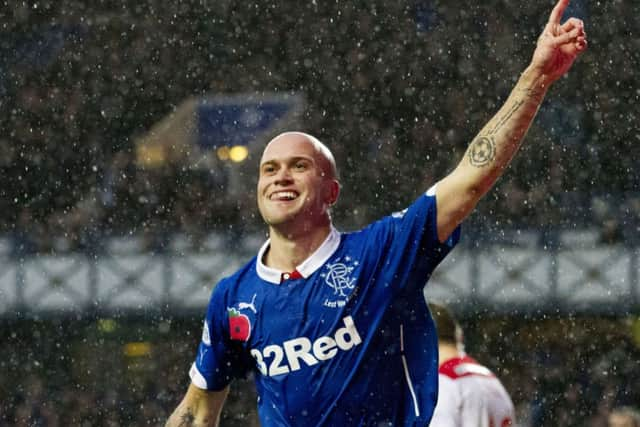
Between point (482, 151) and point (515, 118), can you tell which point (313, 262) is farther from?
point (515, 118)

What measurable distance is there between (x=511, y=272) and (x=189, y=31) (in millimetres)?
5626

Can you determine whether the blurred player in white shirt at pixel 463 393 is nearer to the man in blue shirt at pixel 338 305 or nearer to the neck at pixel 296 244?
the man in blue shirt at pixel 338 305

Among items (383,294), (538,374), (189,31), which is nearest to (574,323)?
(538,374)

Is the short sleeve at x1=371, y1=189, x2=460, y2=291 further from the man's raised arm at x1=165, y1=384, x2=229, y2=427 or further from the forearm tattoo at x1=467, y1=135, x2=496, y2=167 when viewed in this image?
the man's raised arm at x1=165, y1=384, x2=229, y2=427

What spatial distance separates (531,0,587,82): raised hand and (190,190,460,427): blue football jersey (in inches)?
18.8

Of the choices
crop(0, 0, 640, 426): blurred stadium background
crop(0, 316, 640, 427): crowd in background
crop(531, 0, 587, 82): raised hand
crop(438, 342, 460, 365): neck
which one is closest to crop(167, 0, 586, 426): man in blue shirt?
crop(531, 0, 587, 82): raised hand

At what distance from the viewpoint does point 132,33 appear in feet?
51.9

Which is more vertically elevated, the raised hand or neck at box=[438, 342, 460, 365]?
the raised hand

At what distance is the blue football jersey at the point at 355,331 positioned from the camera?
343cm

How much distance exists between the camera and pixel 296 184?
352 centimetres

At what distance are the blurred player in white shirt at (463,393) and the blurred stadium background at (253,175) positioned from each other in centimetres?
674

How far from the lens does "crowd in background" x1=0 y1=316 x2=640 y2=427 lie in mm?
11680


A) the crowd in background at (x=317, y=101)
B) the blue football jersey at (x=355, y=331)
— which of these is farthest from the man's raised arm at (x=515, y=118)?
the crowd in background at (x=317, y=101)

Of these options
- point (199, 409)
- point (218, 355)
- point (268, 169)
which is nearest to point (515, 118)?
point (268, 169)
